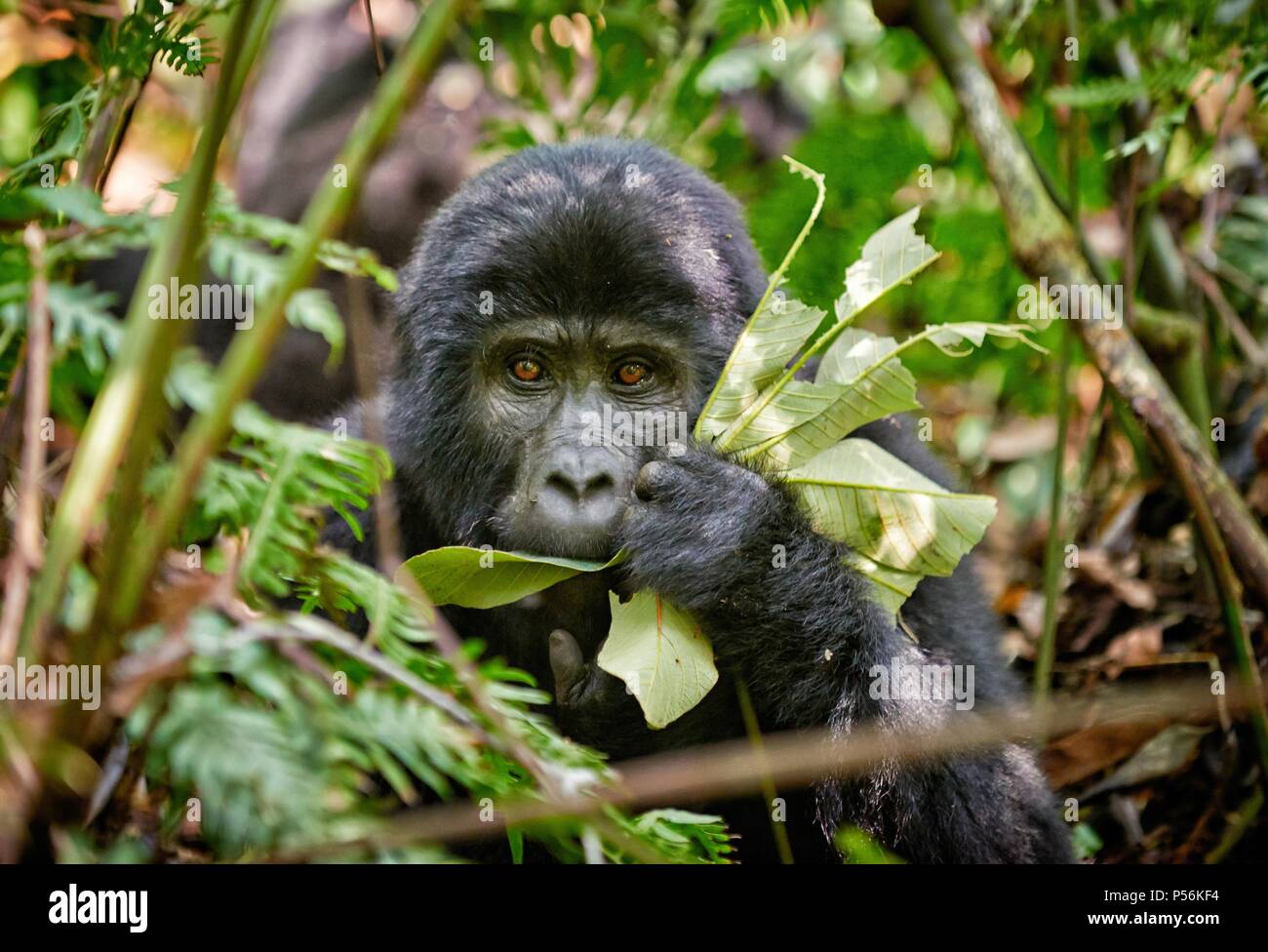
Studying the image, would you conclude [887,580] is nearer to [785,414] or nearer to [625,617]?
[785,414]

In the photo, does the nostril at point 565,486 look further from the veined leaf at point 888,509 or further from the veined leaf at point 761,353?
the veined leaf at point 888,509

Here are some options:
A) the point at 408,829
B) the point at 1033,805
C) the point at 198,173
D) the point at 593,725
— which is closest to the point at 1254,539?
the point at 1033,805

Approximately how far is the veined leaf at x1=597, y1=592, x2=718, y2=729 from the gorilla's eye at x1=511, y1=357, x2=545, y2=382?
847mm

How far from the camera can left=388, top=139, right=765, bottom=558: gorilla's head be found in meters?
3.51

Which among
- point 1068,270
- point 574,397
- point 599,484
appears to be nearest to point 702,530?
point 599,484

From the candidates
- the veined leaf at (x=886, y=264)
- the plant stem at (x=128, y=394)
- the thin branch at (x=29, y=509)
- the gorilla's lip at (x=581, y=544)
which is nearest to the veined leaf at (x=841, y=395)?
the veined leaf at (x=886, y=264)

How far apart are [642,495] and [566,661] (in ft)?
1.83

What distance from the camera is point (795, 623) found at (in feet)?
9.98

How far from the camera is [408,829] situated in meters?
1.68

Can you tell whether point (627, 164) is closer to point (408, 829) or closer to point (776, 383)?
point (776, 383)

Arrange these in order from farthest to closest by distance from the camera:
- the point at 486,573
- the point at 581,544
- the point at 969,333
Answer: the point at 581,544 → the point at 486,573 → the point at 969,333

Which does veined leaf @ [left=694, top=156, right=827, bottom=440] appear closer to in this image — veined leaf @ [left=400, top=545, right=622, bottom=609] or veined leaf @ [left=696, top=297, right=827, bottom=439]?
veined leaf @ [left=696, top=297, right=827, bottom=439]

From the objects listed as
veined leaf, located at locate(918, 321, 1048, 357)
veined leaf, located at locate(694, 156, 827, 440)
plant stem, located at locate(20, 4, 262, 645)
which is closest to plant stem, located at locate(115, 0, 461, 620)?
plant stem, located at locate(20, 4, 262, 645)

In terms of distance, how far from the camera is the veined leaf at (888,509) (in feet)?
9.81
